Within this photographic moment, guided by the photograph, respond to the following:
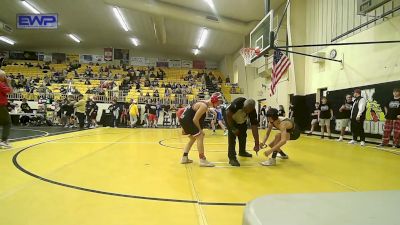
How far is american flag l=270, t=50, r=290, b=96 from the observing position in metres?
14.7

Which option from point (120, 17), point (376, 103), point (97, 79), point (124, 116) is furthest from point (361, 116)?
point (97, 79)

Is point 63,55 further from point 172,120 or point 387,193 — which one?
point 387,193

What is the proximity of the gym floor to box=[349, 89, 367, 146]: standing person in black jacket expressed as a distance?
3.28 m

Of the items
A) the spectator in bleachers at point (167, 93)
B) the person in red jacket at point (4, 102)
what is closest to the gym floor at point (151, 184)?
the person in red jacket at point (4, 102)

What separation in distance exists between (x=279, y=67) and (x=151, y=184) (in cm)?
1311

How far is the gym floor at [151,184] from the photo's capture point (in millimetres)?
2322

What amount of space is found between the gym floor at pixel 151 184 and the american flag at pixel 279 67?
378 inches

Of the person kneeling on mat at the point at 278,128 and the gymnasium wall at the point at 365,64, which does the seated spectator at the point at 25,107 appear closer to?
the gymnasium wall at the point at 365,64

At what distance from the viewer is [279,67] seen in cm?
1522

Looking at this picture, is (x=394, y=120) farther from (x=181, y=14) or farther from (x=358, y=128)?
(x=181, y=14)

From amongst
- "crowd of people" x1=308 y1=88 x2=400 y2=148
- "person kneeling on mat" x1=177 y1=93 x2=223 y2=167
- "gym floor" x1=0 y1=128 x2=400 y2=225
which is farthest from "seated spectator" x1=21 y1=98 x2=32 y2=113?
"crowd of people" x1=308 y1=88 x2=400 y2=148

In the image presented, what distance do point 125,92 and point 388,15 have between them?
58.0 feet

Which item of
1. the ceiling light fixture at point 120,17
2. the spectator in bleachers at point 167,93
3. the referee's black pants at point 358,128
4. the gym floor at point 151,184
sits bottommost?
the gym floor at point 151,184

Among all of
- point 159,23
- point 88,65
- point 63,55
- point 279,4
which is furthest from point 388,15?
point 63,55
